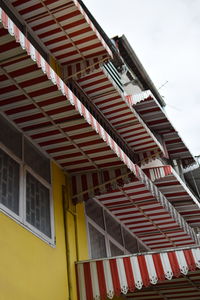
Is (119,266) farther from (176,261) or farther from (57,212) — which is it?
(57,212)

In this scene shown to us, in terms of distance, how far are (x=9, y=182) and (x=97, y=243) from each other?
10.5 feet

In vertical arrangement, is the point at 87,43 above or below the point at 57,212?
above

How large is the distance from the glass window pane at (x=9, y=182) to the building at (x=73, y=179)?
0.02 metres

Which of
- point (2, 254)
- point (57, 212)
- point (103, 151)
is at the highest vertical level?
point (103, 151)

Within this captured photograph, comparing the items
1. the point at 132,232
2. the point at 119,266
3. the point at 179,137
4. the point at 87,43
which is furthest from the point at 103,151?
the point at 179,137

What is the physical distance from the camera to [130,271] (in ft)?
23.0

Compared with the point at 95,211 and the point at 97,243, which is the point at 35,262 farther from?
the point at 95,211

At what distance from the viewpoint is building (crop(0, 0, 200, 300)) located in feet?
20.1

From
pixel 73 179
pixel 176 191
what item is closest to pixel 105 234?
pixel 73 179

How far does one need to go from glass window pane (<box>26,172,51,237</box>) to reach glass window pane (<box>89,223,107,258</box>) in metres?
1.74

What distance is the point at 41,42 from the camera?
9086 mm

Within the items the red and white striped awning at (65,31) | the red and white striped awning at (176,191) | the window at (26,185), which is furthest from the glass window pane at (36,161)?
the red and white striped awning at (176,191)

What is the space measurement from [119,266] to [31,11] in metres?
5.22

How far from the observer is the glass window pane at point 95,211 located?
29.8 feet
